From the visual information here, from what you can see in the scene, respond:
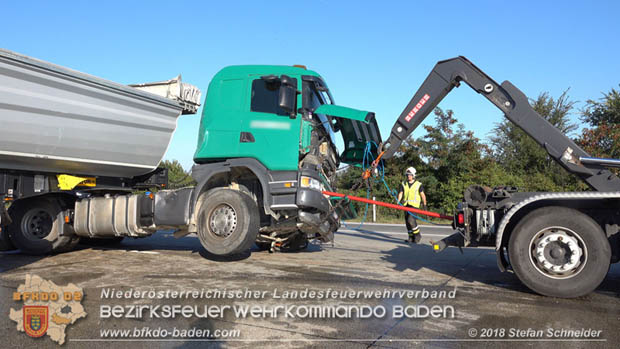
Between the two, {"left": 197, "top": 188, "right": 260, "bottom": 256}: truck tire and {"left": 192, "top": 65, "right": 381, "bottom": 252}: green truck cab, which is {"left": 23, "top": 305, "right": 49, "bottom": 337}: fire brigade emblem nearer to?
{"left": 197, "top": 188, "right": 260, "bottom": 256}: truck tire

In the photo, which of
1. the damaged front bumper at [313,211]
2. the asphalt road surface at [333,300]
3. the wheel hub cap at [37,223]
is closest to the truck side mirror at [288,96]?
the damaged front bumper at [313,211]

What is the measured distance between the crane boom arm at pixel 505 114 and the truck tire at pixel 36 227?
596cm

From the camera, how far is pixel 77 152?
6789mm

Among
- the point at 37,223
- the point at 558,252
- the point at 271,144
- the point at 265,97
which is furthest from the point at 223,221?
the point at 558,252

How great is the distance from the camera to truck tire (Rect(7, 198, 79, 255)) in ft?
24.9

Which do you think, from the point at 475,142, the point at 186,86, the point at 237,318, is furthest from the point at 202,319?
the point at 475,142

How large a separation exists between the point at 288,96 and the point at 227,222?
1994 millimetres

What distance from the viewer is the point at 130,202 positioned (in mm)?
7469

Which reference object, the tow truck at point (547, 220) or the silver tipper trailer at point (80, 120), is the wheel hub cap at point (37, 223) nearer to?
the silver tipper trailer at point (80, 120)

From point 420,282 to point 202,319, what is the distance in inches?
107

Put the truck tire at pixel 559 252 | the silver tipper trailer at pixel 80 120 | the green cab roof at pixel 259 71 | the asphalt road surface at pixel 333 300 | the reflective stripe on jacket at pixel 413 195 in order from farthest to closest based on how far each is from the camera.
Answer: the reflective stripe on jacket at pixel 413 195, the green cab roof at pixel 259 71, the silver tipper trailer at pixel 80 120, the truck tire at pixel 559 252, the asphalt road surface at pixel 333 300

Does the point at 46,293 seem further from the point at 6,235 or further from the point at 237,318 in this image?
the point at 6,235

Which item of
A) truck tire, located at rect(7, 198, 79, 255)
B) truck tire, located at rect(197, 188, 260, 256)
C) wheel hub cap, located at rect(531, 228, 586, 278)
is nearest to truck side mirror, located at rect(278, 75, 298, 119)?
truck tire, located at rect(197, 188, 260, 256)

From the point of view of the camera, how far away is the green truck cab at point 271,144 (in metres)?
6.10
